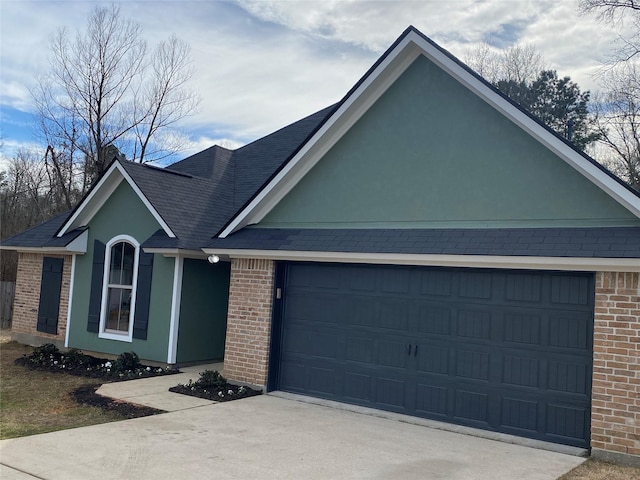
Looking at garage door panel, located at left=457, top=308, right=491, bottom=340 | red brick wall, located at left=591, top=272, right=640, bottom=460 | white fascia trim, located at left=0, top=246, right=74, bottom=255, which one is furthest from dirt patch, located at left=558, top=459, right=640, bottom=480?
white fascia trim, located at left=0, top=246, right=74, bottom=255

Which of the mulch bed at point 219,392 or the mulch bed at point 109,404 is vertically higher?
the mulch bed at point 219,392

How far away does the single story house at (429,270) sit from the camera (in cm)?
754

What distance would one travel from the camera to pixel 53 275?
15.3 meters

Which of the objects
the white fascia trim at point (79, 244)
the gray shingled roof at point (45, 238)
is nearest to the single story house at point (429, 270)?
the white fascia trim at point (79, 244)

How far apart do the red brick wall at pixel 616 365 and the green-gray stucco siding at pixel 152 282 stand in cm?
861

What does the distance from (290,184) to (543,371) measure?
546 centimetres

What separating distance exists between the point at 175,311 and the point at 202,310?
804mm

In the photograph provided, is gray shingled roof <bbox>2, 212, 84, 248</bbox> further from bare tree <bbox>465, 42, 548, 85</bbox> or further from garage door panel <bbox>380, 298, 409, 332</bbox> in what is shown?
bare tree <bbox>465, 42, 548, 85</bbox>

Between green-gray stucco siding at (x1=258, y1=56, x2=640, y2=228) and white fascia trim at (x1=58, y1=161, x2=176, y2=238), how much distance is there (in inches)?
140

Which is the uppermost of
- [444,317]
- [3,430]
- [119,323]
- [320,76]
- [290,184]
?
[320,76]

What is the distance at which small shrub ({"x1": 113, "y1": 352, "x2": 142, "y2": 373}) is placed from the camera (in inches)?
473

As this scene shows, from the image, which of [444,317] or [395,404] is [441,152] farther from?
[395,404]

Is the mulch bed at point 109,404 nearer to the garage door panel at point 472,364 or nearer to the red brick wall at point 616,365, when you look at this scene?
the garage door panel at point 472,364

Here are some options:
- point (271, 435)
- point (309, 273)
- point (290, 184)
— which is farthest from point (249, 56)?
point (271, 435)
